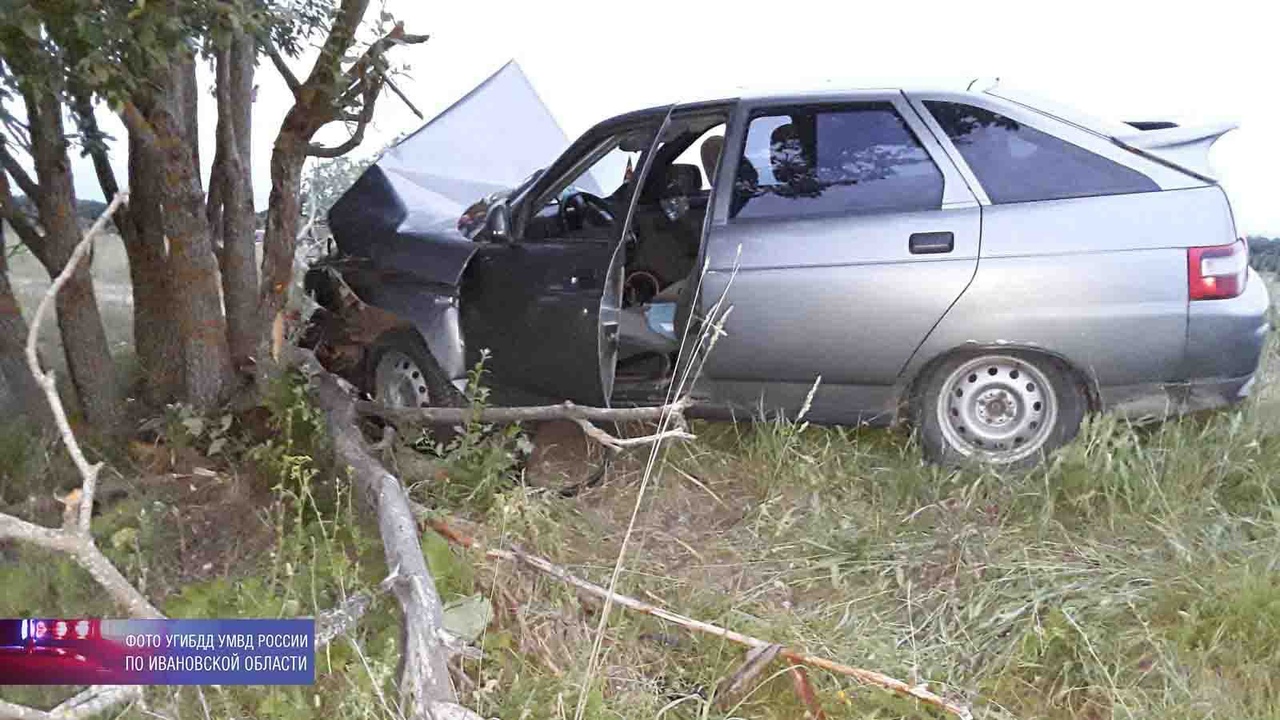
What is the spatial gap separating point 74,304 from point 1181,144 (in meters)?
4.62

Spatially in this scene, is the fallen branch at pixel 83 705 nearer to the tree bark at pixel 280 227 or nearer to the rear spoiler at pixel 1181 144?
the tree bark at pixel 280 227

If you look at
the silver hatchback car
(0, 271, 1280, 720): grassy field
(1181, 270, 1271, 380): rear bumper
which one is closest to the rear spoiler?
the silver hatchback car

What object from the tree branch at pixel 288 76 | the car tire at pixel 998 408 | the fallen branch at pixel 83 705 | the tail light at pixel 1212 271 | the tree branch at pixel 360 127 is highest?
the tree branch at pixel 288 76

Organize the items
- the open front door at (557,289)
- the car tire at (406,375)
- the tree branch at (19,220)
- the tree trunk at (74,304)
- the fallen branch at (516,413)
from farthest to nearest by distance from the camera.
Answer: the car tire at (406,375) < the tree trunk at (74,304) < the tree branch at (19,220) < the open front door at (557,289) < the fallen branch at (516,413)

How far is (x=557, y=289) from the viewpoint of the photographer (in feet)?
11.2

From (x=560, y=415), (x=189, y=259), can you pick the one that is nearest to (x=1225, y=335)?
(x=560, y=415)

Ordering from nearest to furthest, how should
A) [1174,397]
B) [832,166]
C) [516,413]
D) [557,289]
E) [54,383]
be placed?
[54,383], [1174,397], [516,413], [832,166], [557,289]

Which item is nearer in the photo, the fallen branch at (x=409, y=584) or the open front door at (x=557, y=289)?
the fallen branch at (x=409, y=584)

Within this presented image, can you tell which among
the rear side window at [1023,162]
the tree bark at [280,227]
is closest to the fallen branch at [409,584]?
the tree bark at [280,227]

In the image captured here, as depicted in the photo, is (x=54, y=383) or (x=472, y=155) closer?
(x=54, y=383)

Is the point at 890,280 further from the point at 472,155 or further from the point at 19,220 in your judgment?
the point at 19,220

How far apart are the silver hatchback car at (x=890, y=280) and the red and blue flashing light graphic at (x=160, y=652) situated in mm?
1527

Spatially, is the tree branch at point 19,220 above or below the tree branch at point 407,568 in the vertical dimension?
above

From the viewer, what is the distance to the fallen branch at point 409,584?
1896 mm
